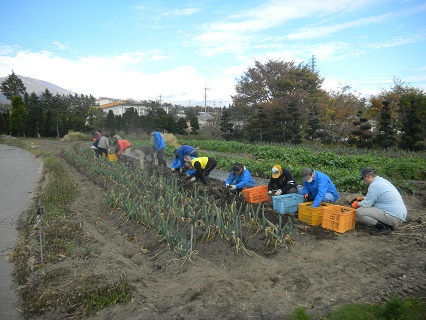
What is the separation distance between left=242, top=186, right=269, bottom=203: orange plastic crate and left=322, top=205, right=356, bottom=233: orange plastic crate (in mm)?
1575

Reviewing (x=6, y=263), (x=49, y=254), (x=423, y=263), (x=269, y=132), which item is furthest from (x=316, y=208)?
(x=269, y=132)

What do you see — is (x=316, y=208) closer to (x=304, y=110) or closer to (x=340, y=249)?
(x=340, y=249)

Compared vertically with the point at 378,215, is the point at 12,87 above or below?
above

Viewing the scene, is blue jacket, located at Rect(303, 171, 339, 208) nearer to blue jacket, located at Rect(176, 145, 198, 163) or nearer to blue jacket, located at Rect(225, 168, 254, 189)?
blue jacket, located at Rect(225, 168, 254, 189)

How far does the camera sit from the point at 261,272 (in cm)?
383

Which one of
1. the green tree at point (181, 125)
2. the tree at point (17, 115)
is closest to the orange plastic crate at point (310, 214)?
the green tree at point (181, 125)

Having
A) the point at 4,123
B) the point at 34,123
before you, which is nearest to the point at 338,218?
the point at 34,123

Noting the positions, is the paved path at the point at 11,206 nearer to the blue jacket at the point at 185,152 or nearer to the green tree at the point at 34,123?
the blue jacket at the point at 185,152

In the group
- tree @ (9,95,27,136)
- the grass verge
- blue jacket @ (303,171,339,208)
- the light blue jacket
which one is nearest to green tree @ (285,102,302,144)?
blue jacket @ (303,171,339,208)

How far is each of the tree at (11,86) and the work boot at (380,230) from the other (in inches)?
1905

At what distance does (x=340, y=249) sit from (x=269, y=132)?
20735 mm

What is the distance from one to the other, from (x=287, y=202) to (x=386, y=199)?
5.20ft

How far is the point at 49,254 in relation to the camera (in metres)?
4.41

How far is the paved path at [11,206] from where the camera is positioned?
140 inches
